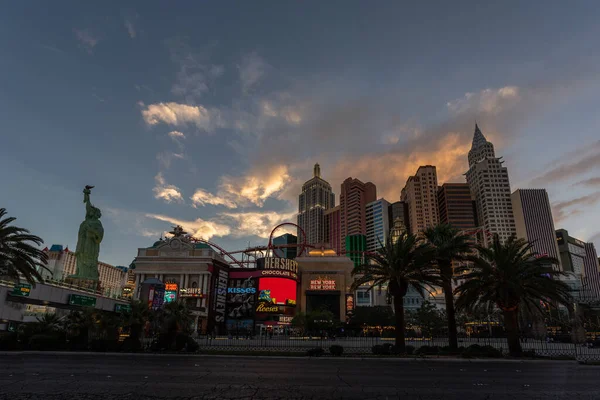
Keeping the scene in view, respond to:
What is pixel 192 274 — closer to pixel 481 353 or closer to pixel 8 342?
pixel 8 342

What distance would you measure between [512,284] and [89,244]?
208 feet

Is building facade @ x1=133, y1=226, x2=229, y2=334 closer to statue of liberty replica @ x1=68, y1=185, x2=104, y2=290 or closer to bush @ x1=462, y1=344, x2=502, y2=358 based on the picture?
statue of liberty replica @ x1=68, y1=185, x2=104, y2=290

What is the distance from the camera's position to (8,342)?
3247 centimetres

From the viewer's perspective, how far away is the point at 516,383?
1655 cm

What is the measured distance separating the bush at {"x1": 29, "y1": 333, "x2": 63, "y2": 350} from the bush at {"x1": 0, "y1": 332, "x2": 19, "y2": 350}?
3.79 ft

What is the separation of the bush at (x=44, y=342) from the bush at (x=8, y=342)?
1155 mm

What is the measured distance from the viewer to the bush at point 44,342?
33.2m

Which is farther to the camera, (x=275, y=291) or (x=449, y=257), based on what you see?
(x=275, y=291)

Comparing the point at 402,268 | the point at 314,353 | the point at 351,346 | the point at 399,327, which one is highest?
the point at 402,268

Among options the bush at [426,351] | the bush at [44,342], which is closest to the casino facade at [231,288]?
the bush at [44,342]

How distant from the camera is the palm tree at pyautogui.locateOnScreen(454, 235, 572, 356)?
1241 inches

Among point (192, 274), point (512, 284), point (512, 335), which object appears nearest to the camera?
point (512, 284)

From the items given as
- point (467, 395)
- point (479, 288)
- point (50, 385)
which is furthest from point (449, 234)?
point (50, 385)

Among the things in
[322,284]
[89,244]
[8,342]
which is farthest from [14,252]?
[322,284]
